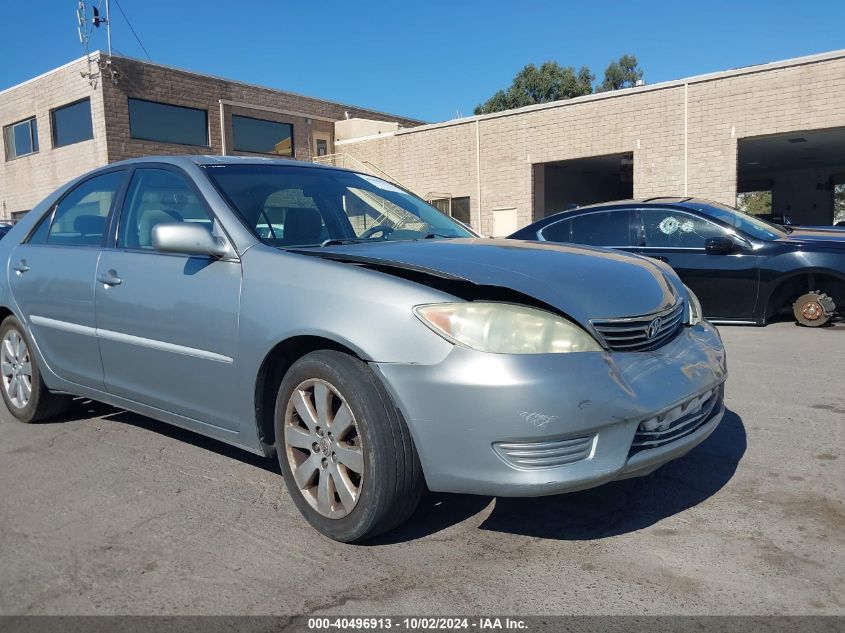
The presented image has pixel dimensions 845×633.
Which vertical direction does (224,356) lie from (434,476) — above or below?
above

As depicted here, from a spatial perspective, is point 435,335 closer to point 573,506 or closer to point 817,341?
point 573,506

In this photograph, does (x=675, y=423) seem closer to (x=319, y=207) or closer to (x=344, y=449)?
(x=344, y=449)

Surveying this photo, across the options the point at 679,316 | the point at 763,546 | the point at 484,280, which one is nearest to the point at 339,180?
the point at 484,280

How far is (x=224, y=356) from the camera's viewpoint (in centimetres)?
314

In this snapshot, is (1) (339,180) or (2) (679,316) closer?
(2) (679,316)

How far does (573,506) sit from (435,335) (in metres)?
1.17

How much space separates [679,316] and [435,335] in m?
1.38

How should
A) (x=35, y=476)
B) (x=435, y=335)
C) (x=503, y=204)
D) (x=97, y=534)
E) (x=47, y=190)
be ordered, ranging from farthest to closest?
1. (x=47, y=190)
2. (x=503, y=204)
3. (x=35, y=476)
4. (x=97, y=534)
5. (x=435, y=335)

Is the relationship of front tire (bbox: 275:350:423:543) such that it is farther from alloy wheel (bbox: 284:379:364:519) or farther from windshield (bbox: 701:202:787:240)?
windshield (bbox: 701:202:787:240)

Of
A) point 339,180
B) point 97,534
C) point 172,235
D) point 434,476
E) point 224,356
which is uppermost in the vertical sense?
point 339,180

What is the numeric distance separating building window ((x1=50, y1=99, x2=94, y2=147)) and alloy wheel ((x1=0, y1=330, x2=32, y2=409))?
19482 millimetres

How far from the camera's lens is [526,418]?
7.90 feet

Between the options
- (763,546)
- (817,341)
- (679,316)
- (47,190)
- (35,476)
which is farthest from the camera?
(47,190)

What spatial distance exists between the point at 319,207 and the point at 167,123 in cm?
2130
